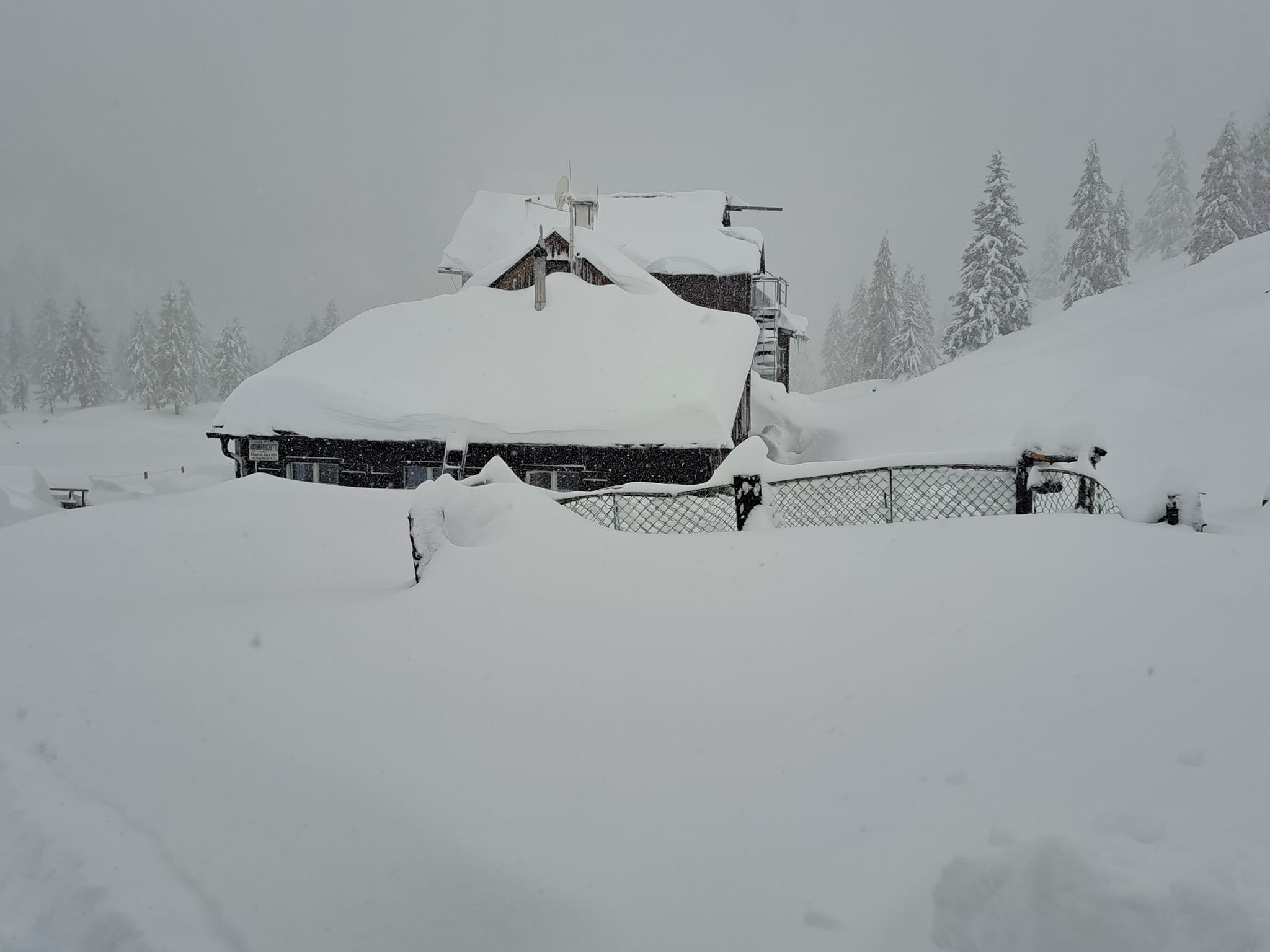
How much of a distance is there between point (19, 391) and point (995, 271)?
7755 centimetres

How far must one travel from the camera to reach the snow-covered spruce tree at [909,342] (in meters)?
43.3

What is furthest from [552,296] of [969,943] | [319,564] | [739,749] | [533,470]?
[969,943]

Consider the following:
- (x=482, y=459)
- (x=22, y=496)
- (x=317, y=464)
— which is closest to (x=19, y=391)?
(x=22, y=496)

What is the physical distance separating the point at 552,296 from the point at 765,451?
42.9ft

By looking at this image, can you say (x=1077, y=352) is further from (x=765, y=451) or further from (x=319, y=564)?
(x=319, y=564)

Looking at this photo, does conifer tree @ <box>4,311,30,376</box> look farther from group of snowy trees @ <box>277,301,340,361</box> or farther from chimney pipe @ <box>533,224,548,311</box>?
chimney pipe @ <box>533,224,548,311</box>

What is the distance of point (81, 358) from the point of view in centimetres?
5503

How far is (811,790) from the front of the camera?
10.3ft

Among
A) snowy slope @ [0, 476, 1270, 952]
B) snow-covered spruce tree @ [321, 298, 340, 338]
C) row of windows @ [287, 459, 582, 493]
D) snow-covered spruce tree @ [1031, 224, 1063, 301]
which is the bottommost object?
snowy slope @ [0, 476, 1270, 952]

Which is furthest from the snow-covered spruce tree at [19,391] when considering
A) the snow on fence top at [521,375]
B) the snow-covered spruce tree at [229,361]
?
the snow on fence top at [521,375]

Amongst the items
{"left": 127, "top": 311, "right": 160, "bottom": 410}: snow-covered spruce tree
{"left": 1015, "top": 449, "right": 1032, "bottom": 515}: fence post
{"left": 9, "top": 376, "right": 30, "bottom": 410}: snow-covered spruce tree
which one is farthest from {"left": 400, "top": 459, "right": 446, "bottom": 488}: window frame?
{"left": 9, "top": 376, "right": 30, "bottom": 410}: snow-covered spruce tree

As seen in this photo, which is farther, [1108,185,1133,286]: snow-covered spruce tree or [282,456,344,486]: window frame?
[1108,185,1133,286]: snow-covered spruce tree

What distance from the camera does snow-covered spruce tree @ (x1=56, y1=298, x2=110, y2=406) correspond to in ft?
178

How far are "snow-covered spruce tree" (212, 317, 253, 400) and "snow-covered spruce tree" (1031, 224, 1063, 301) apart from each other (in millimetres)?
72415
